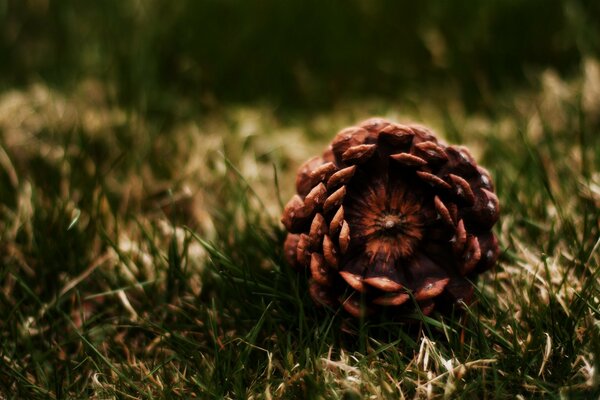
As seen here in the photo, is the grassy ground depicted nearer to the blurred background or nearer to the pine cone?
the pine cone

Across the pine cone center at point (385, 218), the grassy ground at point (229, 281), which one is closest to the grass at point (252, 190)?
the grassy ground at point (229, 281)

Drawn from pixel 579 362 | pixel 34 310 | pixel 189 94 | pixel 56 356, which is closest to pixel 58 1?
pixel 189 94

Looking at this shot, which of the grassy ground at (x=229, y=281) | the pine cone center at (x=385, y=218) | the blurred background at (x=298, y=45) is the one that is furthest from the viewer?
the blurred background at (x=298, y=45)

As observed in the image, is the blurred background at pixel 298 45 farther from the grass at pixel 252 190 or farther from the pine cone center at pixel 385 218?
the pine cone center at pixel 385 218

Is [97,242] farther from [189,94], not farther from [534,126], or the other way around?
[534,126]

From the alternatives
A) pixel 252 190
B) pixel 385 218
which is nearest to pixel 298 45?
pixel 252 190

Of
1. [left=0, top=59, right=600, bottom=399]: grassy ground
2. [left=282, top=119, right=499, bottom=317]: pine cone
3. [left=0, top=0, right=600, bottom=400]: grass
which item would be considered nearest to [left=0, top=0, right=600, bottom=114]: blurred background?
→ [left=0, top=0, right=600, bottom=400]: grass
